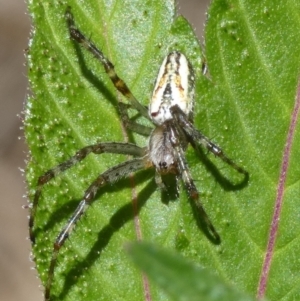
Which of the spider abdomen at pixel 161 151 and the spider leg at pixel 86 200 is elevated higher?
the spider abdomen at pixel 161 151

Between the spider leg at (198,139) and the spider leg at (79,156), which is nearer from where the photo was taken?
the spider leg at (198,139)

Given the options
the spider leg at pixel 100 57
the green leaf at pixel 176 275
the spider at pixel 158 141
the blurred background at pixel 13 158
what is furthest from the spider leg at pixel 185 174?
the blurred background at pixel 13 158

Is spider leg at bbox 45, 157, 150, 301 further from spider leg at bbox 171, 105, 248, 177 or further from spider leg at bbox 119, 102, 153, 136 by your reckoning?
spider leg at bbox 171, 105, 248, 177

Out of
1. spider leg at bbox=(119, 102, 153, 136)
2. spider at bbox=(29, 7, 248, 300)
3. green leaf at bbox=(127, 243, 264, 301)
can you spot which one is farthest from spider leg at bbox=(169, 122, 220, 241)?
green leaf at bbox=(127, 243, 264, 301)

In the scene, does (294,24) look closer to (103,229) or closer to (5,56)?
(103,229)

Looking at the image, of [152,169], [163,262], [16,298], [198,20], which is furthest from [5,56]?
[163,262]

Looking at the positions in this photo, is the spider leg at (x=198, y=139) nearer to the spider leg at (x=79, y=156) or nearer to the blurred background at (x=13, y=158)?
the spider leg at (x=79, y=156)

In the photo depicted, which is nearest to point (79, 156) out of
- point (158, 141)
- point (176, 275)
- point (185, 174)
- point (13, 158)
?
point (185, 174)
